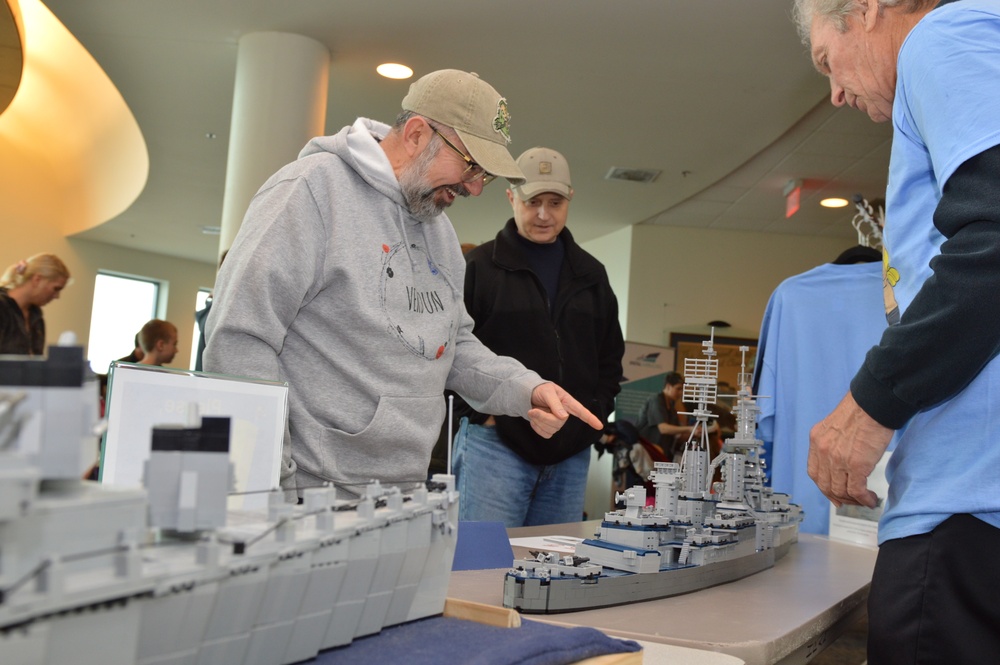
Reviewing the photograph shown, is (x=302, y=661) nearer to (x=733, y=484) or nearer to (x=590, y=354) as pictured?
(x=733, y=484)

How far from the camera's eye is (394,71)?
6.74 m

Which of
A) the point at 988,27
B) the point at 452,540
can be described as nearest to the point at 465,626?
the point at 452,540

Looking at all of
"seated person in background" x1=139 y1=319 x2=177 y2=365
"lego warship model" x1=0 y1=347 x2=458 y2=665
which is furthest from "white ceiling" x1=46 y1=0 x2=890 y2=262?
Result: "lego warship model" x1=0 y1=347 x2=458 y2=665

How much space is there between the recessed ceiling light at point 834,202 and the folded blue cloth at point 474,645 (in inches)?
398

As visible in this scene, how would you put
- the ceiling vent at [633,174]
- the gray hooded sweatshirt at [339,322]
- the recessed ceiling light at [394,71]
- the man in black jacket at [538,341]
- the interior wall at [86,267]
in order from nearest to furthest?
the gray hooded sweatshirt at [339,322] → the man in black jacket at [538,341] → the recessed ceiling light at [394,71] → the ceiling vent at [633,174] → the interior wall at [86,267]

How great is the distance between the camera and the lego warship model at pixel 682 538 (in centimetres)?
154

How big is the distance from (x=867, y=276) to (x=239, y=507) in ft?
10.3

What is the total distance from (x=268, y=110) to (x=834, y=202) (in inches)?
277

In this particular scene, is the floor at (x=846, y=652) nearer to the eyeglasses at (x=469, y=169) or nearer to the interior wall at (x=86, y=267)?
the eyeglasses at (x=469, y=169)

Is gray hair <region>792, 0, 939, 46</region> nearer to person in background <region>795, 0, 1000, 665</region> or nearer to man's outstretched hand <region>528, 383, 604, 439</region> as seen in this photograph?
person in background <region>795, 0, 1000, 665</region>

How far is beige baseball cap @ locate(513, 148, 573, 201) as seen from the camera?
11.6ft

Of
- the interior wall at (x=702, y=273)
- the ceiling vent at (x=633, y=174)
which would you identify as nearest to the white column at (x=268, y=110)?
the ceiling vent at (x=633, y=174)

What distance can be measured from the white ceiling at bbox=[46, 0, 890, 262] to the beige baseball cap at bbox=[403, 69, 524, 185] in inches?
149

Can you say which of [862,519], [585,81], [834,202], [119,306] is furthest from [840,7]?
[119,306]
